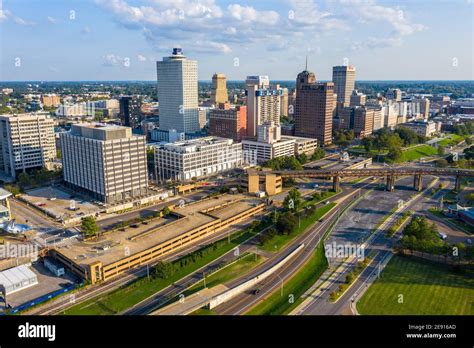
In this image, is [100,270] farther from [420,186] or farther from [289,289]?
[420,186]

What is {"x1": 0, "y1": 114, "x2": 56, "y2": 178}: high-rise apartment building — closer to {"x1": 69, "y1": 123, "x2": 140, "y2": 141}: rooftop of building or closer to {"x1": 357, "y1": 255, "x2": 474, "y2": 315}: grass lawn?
{"x1": 69, "y1": 123, "x2": 140, "y2": 141}: rooftop of building

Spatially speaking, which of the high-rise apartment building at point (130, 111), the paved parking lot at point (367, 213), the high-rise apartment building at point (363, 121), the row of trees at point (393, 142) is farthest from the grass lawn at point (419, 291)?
the high-rise apartment building at point (130, 111)

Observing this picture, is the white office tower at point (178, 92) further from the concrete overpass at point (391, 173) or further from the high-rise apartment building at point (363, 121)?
the high-rise apartment building at point (363, 121)

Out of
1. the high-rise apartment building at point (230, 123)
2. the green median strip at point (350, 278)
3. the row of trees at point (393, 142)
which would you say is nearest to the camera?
the green median strip at point (350, 278)

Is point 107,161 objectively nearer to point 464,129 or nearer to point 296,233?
point 296,233

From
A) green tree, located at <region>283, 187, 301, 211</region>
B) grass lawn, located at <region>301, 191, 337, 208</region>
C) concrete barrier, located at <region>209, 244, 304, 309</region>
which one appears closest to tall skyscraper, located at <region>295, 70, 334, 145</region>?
grass lawn, located at <region>301, 191, 337, 208</region>
